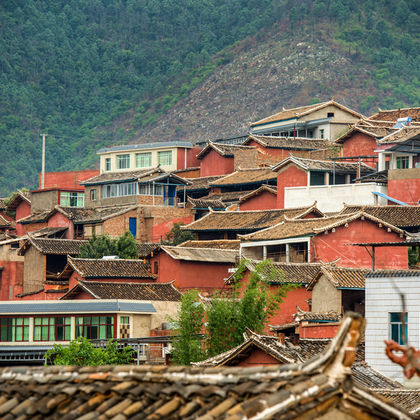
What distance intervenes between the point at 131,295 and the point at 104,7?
494 feet

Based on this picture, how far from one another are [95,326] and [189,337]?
36.2 feet

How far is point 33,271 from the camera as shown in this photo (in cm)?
5853

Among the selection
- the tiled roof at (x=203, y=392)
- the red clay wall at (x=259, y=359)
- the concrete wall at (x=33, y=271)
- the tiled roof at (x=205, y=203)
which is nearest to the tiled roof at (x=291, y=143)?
the tiled roof at (x=205, y=203)

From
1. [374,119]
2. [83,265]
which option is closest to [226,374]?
[83,265]

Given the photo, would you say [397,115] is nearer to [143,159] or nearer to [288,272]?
[143,159]

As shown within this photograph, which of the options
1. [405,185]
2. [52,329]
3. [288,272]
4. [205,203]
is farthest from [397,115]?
[52,329]

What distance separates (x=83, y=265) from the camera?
51.9 m

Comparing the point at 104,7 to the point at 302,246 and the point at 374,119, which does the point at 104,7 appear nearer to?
the point at 374,119

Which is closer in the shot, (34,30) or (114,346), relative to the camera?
(114,346)

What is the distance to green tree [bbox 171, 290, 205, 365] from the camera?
3327 cm

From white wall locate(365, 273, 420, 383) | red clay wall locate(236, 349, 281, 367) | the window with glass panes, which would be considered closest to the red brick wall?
the window with glass panes

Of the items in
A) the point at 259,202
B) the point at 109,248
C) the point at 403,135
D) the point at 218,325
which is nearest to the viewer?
the point at 218,325

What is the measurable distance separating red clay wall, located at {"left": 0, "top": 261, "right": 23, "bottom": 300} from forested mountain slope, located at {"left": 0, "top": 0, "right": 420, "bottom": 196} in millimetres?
66547

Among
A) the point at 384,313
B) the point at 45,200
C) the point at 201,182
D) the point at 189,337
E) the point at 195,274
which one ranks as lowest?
the point at 189,337
